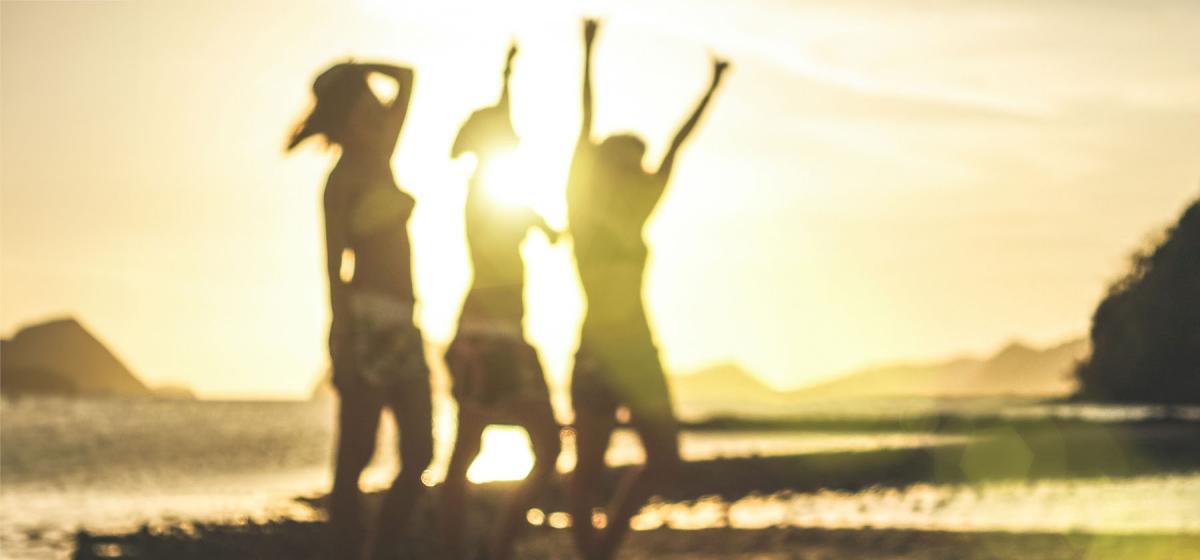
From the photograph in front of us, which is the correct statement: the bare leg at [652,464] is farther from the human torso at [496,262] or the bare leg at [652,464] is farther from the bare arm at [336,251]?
the bare arm at [336,251]

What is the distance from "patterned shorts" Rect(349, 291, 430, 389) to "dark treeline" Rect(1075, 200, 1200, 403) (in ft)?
182

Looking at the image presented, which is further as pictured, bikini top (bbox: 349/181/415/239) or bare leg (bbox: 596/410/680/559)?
bare leg (bbox: 596/410/680/559)

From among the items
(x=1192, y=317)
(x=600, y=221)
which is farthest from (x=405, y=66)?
(x=1192, y=317)

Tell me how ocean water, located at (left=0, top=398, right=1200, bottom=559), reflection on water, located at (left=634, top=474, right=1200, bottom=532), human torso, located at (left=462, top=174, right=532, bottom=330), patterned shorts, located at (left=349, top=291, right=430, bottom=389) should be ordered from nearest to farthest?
patterned shorts, located at (left=349, top=291, right=430, bottom=389), human torso, located at (left=462, top=174, right=532, bottom=330), reflection on water, located at (left=634, top=474, right=1200, bottom=532), ocean water, located at (left=0, top=398, right=1200, bottom=559)

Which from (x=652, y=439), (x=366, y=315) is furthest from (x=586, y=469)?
(x=366, y=315)

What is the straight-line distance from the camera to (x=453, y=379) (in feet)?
27.8

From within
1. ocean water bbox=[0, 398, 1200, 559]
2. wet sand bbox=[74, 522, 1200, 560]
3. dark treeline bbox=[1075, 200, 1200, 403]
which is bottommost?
wet sand bbox=[74, 522, 1200, 560]

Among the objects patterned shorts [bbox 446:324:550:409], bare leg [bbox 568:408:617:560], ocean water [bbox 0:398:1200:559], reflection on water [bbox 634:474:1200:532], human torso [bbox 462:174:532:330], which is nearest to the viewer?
patterned shorts [bbox 446:324:550:409]

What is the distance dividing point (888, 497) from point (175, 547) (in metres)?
12.2

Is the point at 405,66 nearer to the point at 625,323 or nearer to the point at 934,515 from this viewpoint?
the point at 625,323

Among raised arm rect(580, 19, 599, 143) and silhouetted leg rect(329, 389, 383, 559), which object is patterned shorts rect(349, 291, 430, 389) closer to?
silhouetted leg rect(329, 389, 383, 559)

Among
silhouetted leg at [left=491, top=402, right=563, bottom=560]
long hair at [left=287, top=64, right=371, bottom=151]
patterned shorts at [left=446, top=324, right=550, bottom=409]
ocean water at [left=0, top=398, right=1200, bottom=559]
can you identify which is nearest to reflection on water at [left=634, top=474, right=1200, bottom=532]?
ocean water at [left=0, top=398, right=1200, bottom=559]

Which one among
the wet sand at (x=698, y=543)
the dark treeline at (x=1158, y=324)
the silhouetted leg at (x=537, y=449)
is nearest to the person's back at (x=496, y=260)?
the silhouetted leg at (x=537, y=449)

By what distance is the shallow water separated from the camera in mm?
19656
